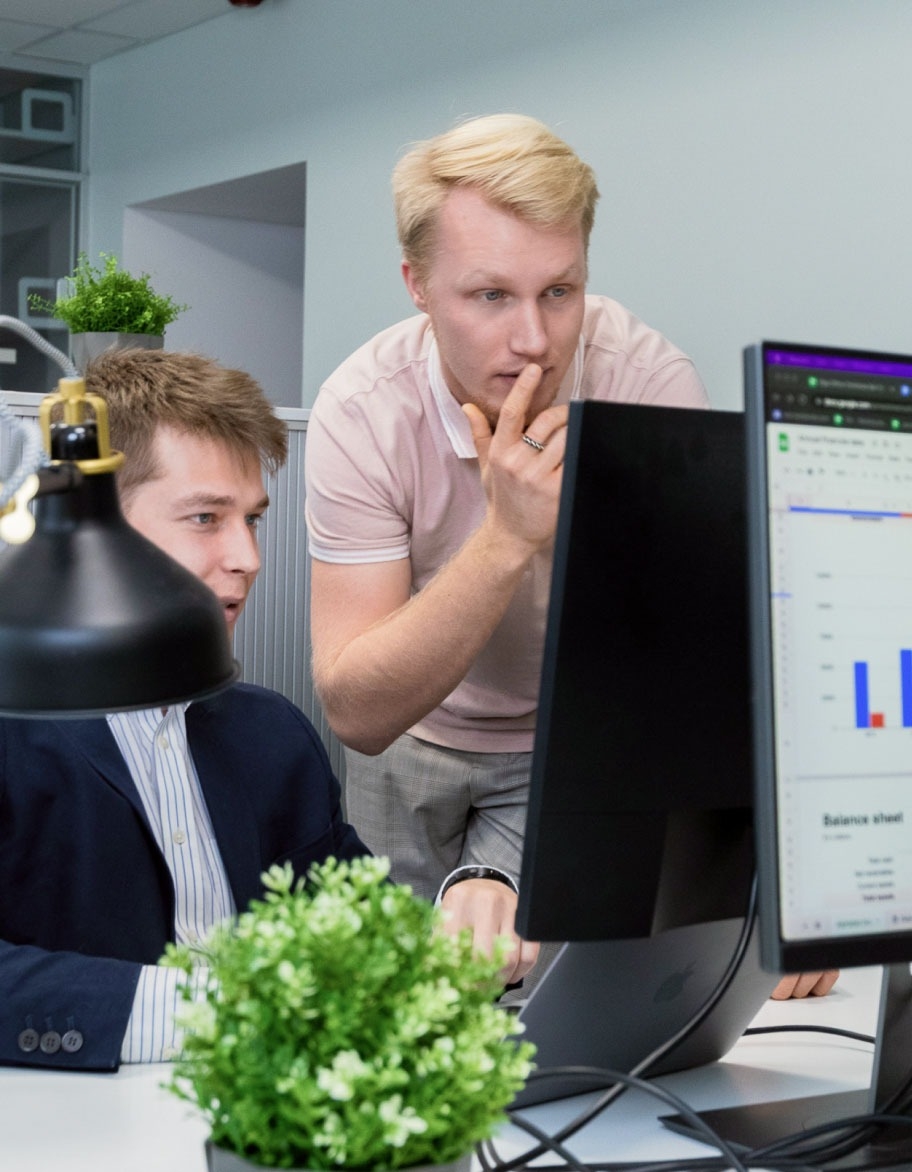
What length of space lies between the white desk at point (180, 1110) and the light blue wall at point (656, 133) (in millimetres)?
2507

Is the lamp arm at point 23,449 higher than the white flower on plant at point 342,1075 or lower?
higher

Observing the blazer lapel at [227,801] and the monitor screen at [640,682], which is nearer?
the monitor screen at [640,682]

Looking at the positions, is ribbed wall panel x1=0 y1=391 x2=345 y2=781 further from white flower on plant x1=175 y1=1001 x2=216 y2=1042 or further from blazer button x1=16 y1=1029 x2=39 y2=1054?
white flower on plant x1=175 y1=1001 x2=216 y2=1042

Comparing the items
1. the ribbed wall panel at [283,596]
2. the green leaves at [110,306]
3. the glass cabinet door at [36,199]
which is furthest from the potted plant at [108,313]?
the glass cabinet door at [36,199]

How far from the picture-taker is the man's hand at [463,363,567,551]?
1515 mm

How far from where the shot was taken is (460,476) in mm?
1875

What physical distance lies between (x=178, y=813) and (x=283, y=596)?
150cm

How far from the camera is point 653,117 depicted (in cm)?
404

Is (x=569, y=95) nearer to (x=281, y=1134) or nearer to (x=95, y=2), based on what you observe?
(x=95, y=2)

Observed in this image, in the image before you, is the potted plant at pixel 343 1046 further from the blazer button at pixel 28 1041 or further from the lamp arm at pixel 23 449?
the blazer button at pixel 28 1041

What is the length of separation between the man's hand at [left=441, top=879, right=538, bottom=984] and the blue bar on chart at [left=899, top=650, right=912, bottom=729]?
17.9 inches

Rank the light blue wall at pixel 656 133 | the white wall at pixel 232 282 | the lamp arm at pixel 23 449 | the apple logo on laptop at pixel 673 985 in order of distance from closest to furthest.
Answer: the lamp arm at pixel 23 449 → the apple logo on laptop at pixel 673 985 → the light blue wall at pixel 656 133 → the white wall at pixel 232 282

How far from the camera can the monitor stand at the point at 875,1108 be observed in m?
0.95

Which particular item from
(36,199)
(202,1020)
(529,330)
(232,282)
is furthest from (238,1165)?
(36,199)
